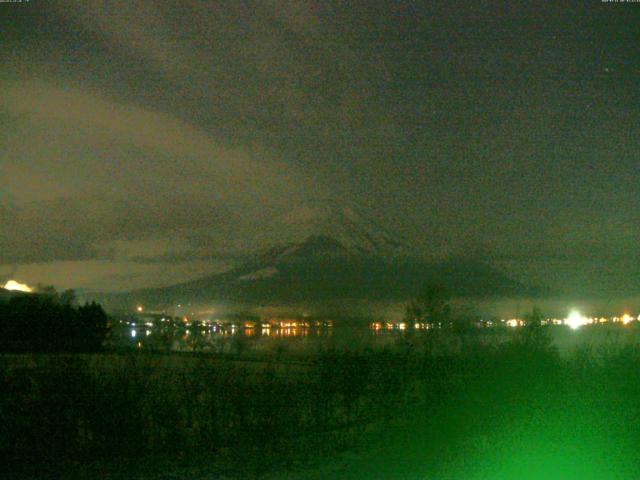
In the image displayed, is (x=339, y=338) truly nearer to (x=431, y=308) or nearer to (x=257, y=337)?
(x=257, y=337)

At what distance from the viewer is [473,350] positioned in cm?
1437

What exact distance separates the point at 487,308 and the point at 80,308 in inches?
555

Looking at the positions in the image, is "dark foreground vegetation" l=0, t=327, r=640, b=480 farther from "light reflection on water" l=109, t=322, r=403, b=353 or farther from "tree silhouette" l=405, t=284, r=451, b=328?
"tree silhouette" l=405, t=284, r=451, b=328

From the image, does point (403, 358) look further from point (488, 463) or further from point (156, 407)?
point (156, 407)

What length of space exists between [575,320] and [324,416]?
9.50m

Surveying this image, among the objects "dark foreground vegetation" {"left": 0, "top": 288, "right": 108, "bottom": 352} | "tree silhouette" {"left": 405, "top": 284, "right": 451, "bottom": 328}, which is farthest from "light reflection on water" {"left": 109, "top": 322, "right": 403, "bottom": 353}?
"dark foreground vegetation" {"left": 0, "top": 288, "right": 108, "bottom": 352}

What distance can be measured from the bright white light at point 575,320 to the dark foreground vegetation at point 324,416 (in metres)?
4.57

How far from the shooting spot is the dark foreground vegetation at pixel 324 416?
1048 cm

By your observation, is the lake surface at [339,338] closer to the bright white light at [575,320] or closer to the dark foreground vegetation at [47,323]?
the bright white light at [575,320]

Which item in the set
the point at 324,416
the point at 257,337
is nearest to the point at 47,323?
the point at 257,337

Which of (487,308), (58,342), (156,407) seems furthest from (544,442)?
(58,342)

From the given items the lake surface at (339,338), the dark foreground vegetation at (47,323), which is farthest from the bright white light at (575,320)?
the dark foreground vegetation at (47,323)

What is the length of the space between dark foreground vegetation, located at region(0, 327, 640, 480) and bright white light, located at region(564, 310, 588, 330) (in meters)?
4.57

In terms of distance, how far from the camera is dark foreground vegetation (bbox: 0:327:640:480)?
34.4ft
